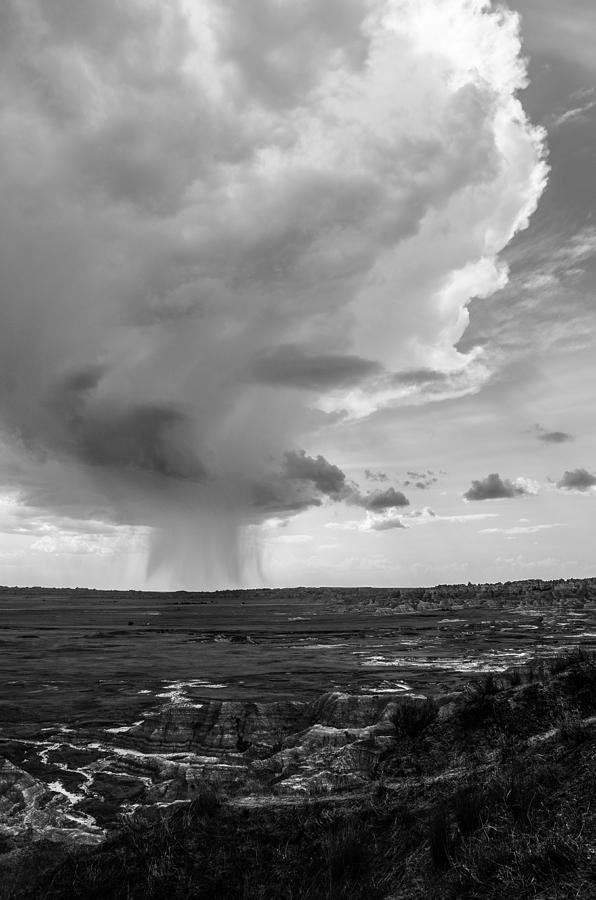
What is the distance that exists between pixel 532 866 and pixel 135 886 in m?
5.85

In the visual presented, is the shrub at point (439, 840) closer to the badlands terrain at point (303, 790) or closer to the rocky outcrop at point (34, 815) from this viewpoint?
the badlands terrain at point (303, 790)

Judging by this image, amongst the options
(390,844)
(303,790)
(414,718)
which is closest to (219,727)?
(414,718)

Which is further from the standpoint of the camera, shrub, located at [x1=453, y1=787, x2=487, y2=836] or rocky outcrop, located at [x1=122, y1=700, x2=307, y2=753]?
rocky outcrop, located at [x1=122, y1=700, x2=307, y2=753]

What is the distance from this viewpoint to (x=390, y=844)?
919 cm

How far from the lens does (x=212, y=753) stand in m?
21.4

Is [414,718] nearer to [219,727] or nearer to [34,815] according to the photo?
[219,727]

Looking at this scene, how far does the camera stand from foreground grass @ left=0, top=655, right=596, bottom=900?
732cm

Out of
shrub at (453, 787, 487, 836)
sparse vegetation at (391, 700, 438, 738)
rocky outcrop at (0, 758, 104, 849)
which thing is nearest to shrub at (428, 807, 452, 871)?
shrub at (453, 787, 487, 836)

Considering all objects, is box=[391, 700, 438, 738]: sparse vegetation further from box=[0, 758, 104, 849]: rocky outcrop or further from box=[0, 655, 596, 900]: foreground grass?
box=[0, 758, 104, 849]: rocky outcrop

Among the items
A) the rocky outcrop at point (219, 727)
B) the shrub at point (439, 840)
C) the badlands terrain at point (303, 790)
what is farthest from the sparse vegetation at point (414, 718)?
the rocky outcrop at point (219, 727)

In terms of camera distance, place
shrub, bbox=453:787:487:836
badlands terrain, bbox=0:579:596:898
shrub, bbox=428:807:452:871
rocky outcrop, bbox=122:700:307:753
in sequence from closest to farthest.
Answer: shrub, bbox=428:807:452:871
badlands terrain, bbox=0:579:596:898
shrub, bbox=453:787:487:836
rocky outcrop, bbox=122:700:307:753

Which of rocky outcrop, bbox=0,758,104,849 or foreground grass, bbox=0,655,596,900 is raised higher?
foreground grass, bbox=0,655,596,900

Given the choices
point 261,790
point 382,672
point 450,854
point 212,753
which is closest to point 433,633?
point 382,672

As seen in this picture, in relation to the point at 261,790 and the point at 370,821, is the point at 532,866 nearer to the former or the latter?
the point at 370,821
